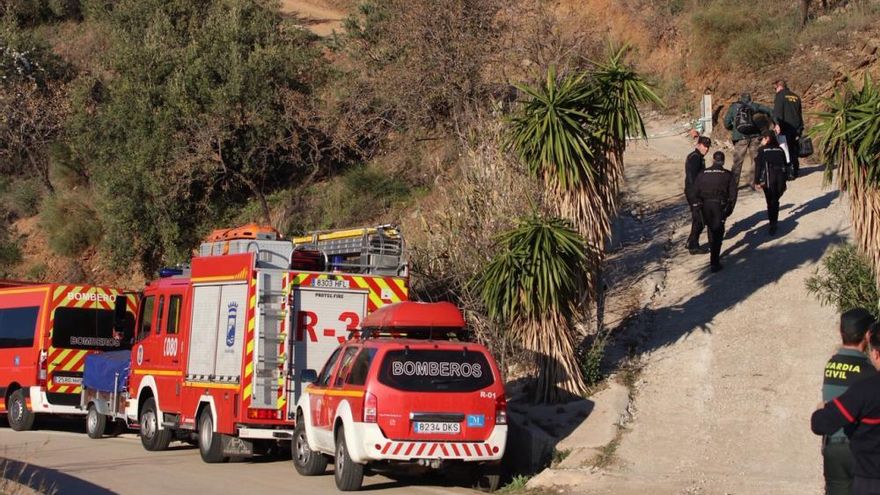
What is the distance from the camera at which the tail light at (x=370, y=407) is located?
39.0 feet

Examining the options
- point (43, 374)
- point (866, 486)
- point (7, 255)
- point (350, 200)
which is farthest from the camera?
point (7, 255)

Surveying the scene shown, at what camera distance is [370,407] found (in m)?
11.9

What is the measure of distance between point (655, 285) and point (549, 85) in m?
4.66

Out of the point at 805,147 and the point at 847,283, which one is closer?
the point at 847,283

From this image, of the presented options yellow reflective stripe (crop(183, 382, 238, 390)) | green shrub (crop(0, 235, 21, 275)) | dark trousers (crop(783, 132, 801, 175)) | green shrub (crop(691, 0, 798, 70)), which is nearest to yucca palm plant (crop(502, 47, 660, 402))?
yellow reflective stripe (crop(183, 382, 238, 390))

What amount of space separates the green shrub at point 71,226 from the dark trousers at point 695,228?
2388cm

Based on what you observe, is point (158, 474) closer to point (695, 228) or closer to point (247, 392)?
point (247, 392)

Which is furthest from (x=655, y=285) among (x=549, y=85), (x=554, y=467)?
(x=554, y=467)

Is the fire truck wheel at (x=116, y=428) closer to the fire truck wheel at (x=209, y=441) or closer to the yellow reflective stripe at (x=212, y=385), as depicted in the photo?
the yellow reflective stripe at (x=212, y=385)

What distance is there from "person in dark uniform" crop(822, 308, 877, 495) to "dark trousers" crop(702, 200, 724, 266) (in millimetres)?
9920

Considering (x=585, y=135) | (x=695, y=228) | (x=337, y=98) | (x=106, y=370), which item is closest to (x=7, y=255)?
(x=337, y=98)

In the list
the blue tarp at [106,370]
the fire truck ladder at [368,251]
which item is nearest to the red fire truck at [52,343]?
the blue tarp at [106,370]

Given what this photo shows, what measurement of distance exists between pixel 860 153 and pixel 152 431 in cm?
1118

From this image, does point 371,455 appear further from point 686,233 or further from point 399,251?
point 686,233
